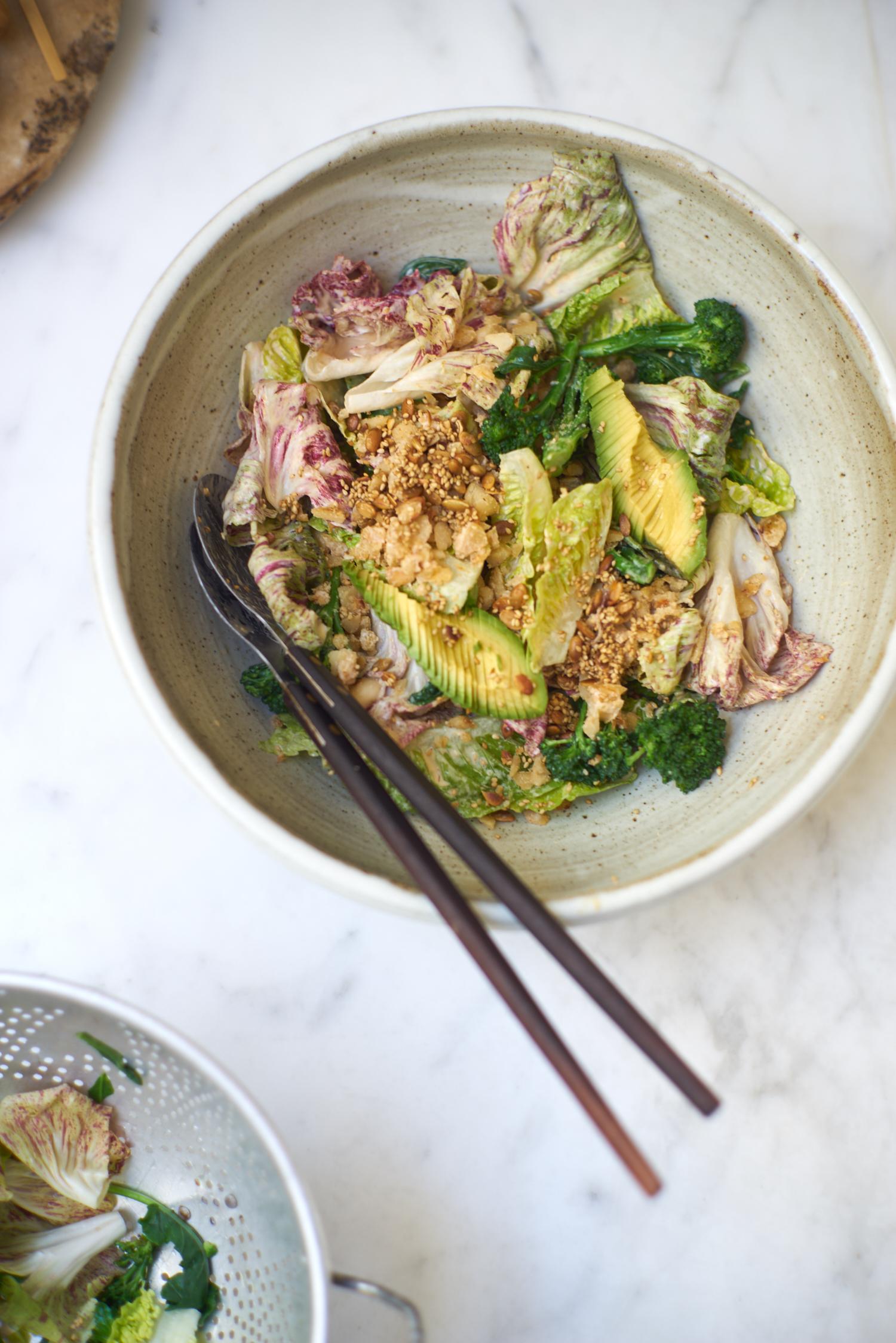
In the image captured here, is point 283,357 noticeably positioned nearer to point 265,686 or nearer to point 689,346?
point 265,686

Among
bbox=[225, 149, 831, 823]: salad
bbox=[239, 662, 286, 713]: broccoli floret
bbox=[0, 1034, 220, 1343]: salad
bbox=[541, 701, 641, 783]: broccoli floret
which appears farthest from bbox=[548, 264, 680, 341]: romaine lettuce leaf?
bbox=[0, 1034, 220, 1343]: salad

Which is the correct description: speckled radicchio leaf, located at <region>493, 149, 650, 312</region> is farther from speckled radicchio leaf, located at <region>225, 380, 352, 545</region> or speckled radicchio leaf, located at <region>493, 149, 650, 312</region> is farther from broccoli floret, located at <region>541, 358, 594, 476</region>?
speckled radicchio leaf, located at <region>225, 380, 352, 545</region>

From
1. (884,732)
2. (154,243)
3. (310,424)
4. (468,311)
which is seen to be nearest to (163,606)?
(310,424)

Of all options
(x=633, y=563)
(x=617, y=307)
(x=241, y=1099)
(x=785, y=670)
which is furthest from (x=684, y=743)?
(x=241, y=1099)

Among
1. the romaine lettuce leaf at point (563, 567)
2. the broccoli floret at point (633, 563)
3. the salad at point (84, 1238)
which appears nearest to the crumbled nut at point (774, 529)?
the broccoli floret at point (633, 563)

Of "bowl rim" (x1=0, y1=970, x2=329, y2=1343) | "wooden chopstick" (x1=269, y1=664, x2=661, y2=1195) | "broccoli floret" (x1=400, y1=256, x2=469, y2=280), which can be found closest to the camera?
"wooden chopstick" (x1=269, y1=664, x2=661, y2=1195)

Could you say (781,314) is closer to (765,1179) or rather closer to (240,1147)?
(765,1179)
